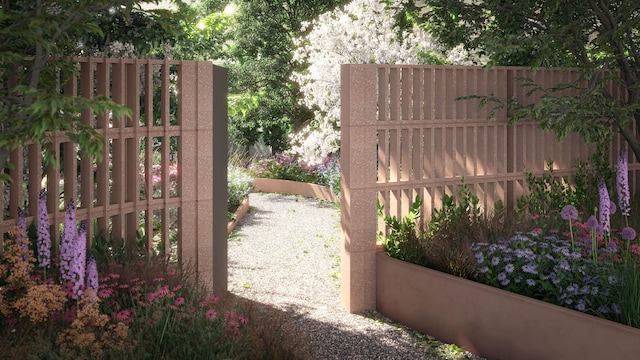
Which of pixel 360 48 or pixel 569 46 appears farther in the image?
pixel 360 48

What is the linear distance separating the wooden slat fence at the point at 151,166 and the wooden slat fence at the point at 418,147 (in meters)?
1.29

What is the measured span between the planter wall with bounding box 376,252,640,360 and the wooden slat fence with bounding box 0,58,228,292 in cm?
174

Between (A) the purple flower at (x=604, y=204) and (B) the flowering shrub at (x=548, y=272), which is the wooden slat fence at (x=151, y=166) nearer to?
(B) the flowering shrub at (x=548, y=272)

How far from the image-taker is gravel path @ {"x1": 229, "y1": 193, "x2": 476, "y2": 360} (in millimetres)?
6234

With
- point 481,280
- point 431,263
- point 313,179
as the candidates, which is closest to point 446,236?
point 431,263

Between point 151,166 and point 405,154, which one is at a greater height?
point 405,154

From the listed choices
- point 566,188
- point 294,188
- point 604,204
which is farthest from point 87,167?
point 294,188

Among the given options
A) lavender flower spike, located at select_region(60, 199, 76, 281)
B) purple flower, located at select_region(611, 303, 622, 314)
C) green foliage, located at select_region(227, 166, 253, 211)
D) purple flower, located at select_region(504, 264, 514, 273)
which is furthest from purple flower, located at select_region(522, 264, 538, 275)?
green foliage, located at select_region(227, 166, 253, 211)

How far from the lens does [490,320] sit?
19.6 ft

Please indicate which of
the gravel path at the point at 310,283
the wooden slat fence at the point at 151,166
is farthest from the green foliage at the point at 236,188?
the wooden slat fence at the point at 151,166

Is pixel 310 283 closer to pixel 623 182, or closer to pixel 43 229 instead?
pixel 623 182

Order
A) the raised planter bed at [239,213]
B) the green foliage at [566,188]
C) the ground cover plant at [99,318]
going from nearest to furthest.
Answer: the ground cover plant at [99,318] < the green foliage at [566,188] < the raised planter bed at [239,213]

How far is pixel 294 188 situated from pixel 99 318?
12.5 meters

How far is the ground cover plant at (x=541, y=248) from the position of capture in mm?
5363
